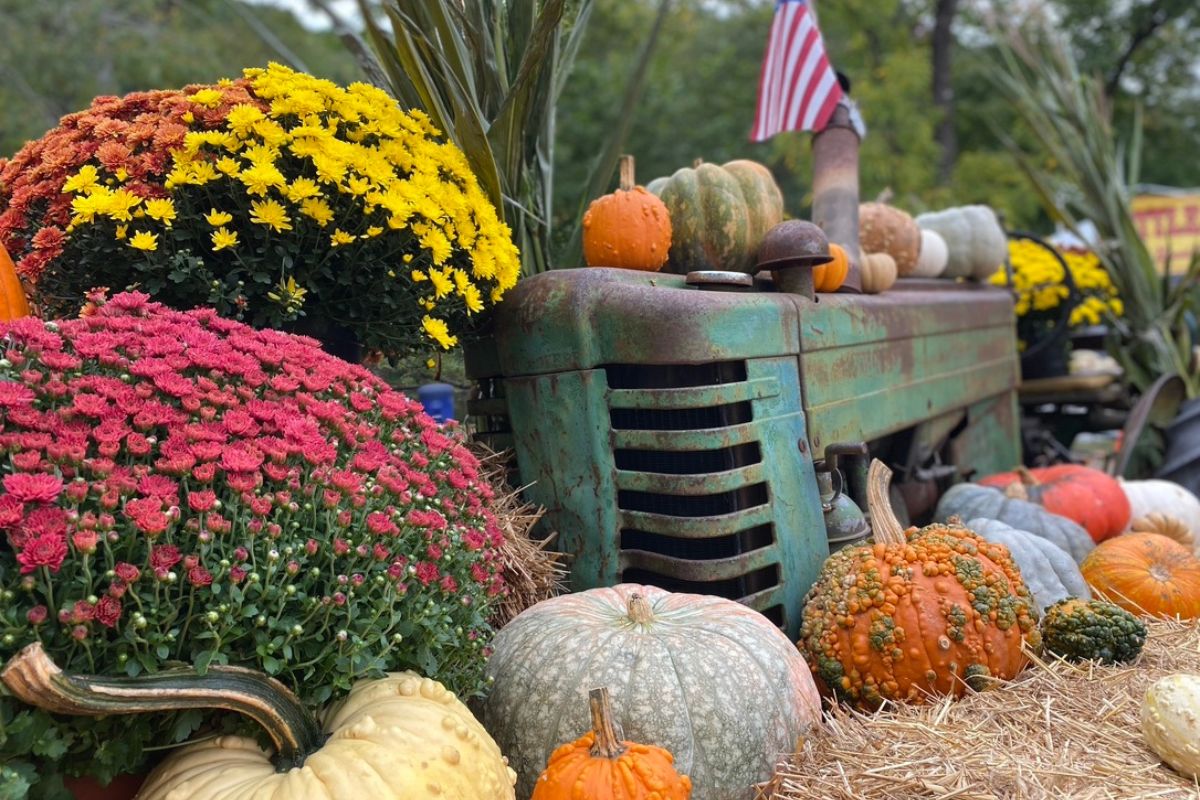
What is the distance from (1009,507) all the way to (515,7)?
2611 millimetres

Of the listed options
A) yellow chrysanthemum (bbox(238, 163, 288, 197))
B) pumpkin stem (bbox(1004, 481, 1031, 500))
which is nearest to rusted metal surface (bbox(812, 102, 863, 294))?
pumpkin stem (bbox(1004, 481, 1031, 500))

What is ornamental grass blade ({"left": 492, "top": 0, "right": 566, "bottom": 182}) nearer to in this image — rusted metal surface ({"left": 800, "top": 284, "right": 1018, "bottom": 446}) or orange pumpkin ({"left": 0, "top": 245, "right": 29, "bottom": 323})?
rusted metal surface ({"left": 800, "top": 284, "right": 1018, "bottom": 446})

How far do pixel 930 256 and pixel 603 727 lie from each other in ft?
12.7

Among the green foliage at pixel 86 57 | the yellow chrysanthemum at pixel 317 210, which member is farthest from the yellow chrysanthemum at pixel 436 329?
the green foliage at pixel 86 57

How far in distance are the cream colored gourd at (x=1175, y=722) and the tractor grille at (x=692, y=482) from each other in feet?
3.04

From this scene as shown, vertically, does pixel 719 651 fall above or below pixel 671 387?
below

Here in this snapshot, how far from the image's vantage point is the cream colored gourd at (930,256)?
4777 mm

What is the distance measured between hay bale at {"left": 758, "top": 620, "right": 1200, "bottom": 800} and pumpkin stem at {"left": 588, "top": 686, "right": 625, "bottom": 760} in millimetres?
405

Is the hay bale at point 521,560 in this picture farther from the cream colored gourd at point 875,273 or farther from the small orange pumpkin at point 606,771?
the cream colored gourd at point 875,273

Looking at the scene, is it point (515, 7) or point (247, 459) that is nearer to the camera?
point (247, 459)

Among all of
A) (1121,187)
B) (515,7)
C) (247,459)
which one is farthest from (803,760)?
(1121,187)

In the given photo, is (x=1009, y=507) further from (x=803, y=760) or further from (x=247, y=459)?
(x=247, y=459)

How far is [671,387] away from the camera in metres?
2.47

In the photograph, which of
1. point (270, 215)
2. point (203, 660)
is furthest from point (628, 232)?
point (203, 660)
